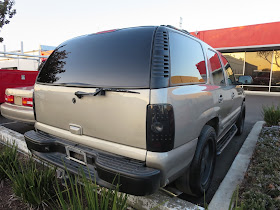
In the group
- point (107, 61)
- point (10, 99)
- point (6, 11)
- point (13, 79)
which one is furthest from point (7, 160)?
point (6, 11)

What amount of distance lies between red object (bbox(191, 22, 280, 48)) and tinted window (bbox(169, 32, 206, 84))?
42.1 ft

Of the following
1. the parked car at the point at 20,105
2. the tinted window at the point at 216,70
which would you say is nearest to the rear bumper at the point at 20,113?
the parked car at the point at 20,105

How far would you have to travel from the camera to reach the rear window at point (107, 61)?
1.86m

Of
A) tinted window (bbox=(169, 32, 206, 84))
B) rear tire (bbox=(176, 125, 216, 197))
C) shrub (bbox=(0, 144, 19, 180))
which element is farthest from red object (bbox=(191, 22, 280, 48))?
shrub (bbox=(0, 144, 19, 180))

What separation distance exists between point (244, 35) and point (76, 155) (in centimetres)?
1462

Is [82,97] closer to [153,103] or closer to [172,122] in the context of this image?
[153,103]

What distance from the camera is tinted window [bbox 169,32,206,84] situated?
2029mm

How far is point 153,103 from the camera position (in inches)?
66.9

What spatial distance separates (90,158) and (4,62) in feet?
112

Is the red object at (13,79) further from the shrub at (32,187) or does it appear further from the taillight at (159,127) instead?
the taillight at (159,127)

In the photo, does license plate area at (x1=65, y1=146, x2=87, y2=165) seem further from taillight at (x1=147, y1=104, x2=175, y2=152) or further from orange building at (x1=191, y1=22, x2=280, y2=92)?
orange building at (x1=191, y1=22, x2=280, y2=92)

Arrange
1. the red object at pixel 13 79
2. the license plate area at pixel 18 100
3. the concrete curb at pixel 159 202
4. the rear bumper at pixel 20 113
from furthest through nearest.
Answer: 1. the red object at pixel 13 79
2. the license plate area at pixel 18 100
3. the rear bumper at pixel 20 113
4. the concrete curb at pixel 159 202

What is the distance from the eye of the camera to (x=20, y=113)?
424cm

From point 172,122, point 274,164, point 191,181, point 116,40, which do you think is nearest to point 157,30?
point 116,40
